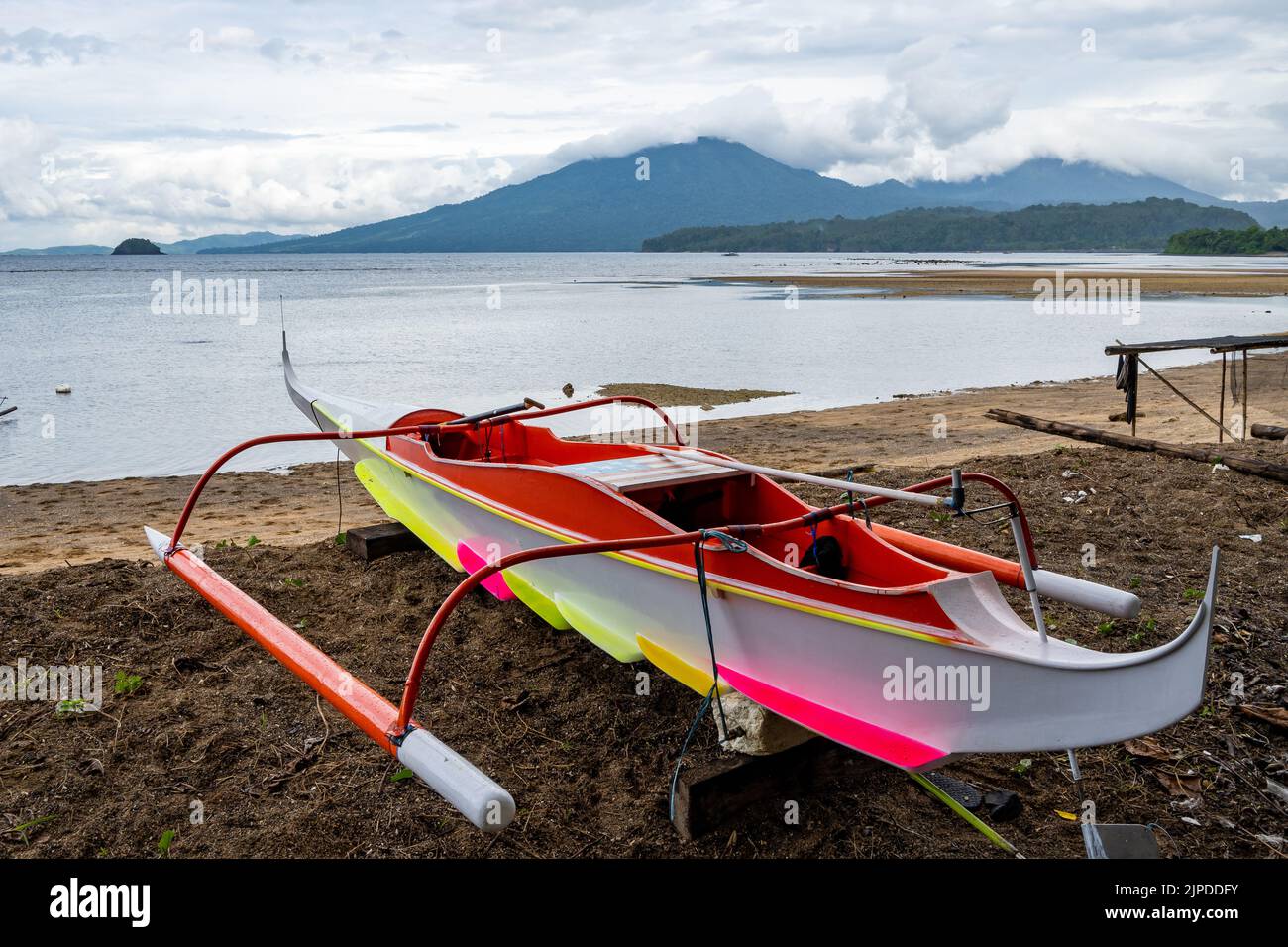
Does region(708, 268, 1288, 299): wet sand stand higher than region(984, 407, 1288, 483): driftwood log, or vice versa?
region(708, 268, 1288, 299): wet sand

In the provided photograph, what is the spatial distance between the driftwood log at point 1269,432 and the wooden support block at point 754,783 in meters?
9.03

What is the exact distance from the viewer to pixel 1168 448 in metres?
8.95

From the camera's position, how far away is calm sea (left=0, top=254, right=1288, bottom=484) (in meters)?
17.5

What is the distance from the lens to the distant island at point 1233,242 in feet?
347

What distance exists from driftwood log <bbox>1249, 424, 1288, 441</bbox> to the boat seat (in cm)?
853

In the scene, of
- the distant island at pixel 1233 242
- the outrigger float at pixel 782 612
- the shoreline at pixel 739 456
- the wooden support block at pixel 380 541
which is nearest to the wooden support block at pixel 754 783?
the outrigger float at pixel 782 612

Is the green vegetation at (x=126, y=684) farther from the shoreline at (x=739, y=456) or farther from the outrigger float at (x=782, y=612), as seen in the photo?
the shoreline at (x=739, y=456)

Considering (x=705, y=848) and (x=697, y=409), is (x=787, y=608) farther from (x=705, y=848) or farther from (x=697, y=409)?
(x=697, y=409)

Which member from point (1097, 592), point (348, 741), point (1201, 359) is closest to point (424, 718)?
→ point (348, 741)

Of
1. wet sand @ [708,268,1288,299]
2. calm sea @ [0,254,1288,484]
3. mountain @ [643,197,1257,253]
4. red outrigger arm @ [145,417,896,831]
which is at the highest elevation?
mountain @ [643,197,1257,253]

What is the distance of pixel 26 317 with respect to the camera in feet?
152

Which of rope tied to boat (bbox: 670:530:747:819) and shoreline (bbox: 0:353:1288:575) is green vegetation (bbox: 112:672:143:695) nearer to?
shoreline (bbox: 0:353:1288:575)

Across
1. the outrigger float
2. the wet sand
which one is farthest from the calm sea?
the outrigger float

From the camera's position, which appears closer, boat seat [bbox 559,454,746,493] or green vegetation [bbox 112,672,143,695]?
boat seat [bbox 559,454,746,493]
